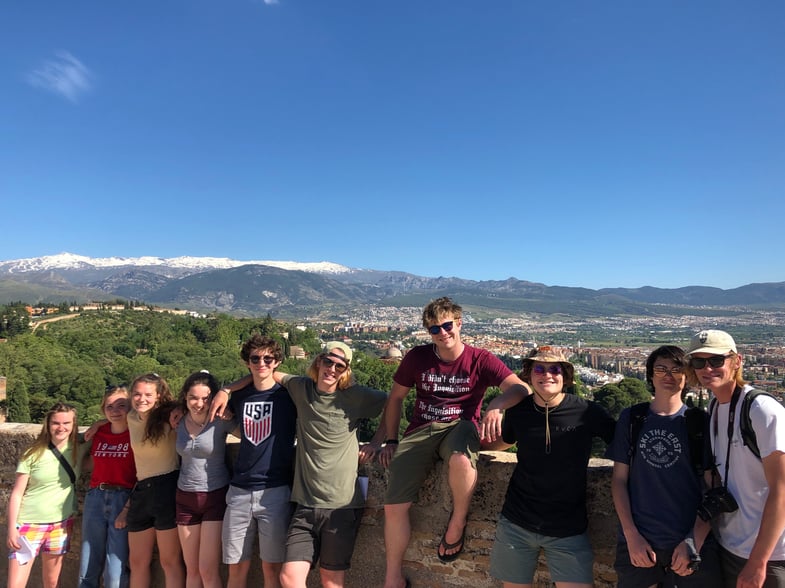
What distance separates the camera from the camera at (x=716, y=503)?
6.57 feet

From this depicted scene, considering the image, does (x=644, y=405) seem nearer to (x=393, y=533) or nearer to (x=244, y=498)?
→ (x=393, y=533)

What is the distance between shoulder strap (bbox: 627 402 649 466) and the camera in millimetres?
2264

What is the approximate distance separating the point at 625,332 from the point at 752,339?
51.0m

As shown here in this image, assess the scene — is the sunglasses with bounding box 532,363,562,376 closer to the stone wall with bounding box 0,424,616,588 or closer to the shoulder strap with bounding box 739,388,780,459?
the stone wall with bounding box 0,424,616,588

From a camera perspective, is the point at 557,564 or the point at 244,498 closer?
the point at 557,564

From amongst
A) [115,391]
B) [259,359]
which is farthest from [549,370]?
[115,391]

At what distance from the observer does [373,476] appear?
2.95m

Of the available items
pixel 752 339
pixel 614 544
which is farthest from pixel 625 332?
pixel 614 544

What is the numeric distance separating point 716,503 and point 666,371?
56cm

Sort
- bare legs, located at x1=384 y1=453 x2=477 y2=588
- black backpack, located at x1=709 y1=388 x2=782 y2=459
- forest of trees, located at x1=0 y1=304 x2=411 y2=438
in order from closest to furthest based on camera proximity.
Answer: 1. black backpack, located at x1=709 y1=388 x2=782 y2=459
2. bare legs, located at x1=384 y1=453 x2=477 y2=588
3. forest of trees, located at x1=0 y1=304 x2=411 y2=438

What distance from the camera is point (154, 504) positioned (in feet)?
9.80

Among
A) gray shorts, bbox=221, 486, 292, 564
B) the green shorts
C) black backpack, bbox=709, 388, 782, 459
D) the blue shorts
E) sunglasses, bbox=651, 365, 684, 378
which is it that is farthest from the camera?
gray shorts, bbox=221, 486, 292, 564

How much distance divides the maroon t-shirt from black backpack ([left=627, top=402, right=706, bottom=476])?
0.65 m

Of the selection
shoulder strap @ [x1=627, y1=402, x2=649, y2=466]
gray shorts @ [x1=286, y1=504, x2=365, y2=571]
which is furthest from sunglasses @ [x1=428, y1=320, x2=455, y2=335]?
gray shorts @ [x1=286, y1=504, x2=365, y2=571]
